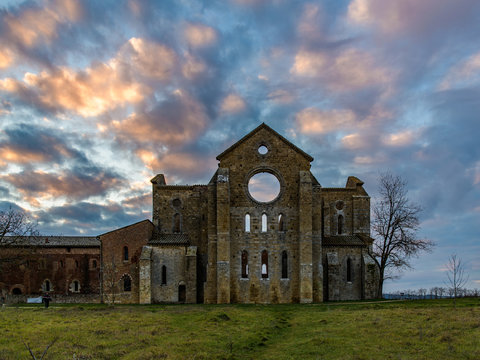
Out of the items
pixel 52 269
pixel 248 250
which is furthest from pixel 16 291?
pixel 248 250

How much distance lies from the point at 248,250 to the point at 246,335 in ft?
51.7

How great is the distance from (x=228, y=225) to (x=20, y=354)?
20.1 m

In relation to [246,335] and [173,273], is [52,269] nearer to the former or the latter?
[173,273]

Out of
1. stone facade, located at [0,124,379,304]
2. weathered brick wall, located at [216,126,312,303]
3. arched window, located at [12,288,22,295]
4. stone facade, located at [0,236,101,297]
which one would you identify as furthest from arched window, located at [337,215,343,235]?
arched window, located at [12,288,22,295]

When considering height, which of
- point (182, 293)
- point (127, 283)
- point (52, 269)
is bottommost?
point (182, 293)

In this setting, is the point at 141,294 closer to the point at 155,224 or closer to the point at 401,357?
the point at 155,224

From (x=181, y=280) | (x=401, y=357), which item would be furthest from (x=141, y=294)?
(x=401, y=357)

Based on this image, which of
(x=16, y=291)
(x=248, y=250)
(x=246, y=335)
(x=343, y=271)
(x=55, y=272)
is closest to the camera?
(x=246, y=335)

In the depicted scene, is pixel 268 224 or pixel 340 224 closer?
pixel 268 224

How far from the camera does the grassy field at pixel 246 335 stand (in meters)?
14.5

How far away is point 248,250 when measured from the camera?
111ft

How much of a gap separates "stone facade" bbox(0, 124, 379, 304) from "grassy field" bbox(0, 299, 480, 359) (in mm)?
8971

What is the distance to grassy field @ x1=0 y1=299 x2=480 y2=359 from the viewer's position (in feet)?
47.6

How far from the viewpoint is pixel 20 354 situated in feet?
48.2
